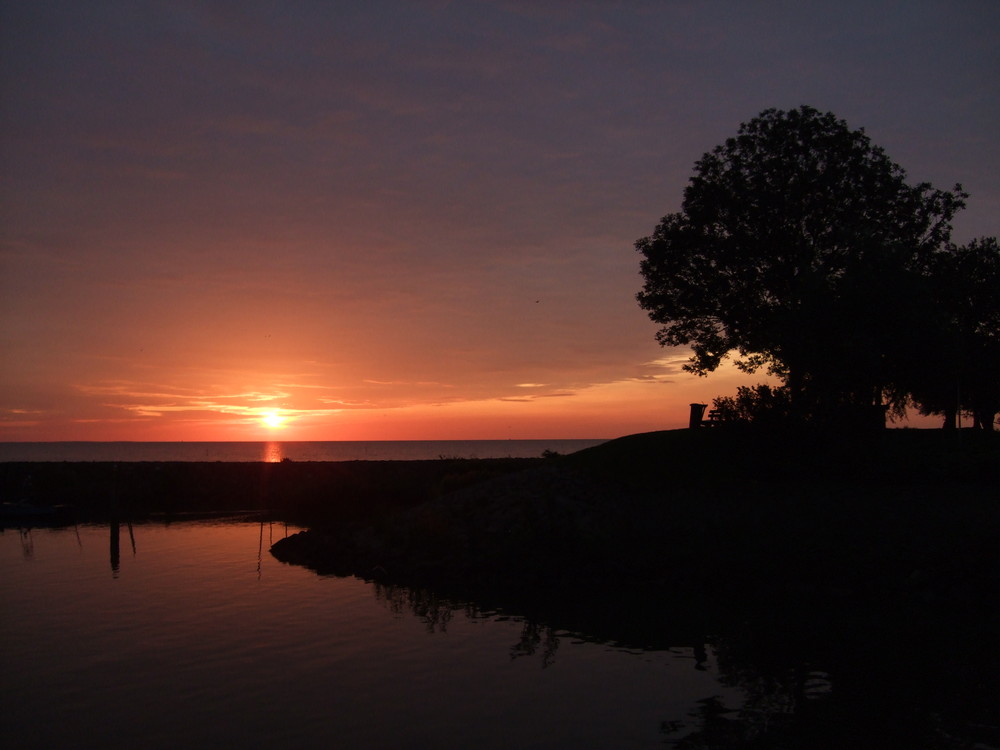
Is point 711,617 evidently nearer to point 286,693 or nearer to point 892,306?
point 286,693

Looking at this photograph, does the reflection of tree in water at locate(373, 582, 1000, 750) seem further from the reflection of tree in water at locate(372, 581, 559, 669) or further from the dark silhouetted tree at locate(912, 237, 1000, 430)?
the dark silhouetted tree at locate(912, 237, 1000, 430)

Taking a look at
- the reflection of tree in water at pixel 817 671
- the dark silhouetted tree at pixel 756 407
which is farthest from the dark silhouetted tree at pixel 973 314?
the reflection of tree in water at pixel 817 671

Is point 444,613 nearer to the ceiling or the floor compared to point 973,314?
nearer to the floor

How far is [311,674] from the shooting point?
20.1m

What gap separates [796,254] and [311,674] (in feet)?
122

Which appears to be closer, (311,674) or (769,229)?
(311,674)

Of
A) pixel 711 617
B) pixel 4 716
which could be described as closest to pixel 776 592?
pixel 711 617

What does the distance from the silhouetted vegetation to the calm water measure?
21.7 m

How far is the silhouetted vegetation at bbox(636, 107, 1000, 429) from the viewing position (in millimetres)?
39438

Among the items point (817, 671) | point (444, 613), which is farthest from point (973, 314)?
point (444, 613)

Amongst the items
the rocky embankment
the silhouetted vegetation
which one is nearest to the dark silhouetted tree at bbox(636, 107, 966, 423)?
the silhouetted vegetation

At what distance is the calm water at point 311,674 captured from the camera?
16359 mm

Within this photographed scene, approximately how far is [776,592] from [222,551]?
2830 cm

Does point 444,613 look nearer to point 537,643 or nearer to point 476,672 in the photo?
point 537,643
